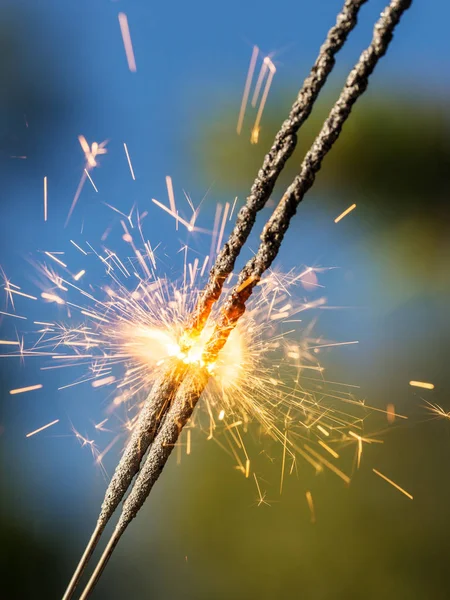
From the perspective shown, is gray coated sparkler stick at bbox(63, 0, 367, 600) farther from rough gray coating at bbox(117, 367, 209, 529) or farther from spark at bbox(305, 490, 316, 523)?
spark at bbox(305, 490, 316, 523)

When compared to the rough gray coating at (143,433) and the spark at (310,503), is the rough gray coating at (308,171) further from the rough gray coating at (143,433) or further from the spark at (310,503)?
the spark at (310,503)

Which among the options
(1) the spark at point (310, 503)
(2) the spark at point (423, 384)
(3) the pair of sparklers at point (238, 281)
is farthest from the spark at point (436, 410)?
(3) the pair of sparklers at point (238, 281)

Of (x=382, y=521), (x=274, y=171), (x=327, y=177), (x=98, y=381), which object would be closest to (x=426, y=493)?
(x=382, y=521)

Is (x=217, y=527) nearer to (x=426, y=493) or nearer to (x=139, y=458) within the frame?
(x=426, y=493)

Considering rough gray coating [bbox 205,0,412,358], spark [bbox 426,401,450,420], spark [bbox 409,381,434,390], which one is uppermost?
rough gray coating [bbox 205,0,412,358]

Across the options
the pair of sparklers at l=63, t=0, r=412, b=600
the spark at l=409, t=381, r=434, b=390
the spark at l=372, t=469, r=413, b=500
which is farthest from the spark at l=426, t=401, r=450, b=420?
the pair of sparklers at l=63, t=0, r=412, b=600

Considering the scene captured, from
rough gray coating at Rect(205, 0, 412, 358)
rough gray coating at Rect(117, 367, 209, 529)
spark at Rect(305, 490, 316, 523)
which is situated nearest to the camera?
rough gray coating at Rect(205, 0, 412, 358)
